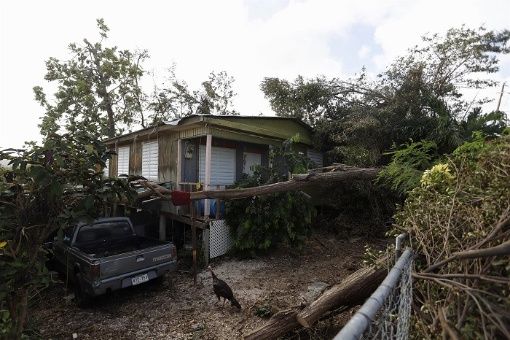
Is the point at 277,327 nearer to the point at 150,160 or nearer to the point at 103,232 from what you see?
the point at 103,232

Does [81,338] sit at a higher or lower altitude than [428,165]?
lower

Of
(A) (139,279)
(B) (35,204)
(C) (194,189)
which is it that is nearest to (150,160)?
(C) (194,189)

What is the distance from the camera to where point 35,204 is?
3873 millimetres

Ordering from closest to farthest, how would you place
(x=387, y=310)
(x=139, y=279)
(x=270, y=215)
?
(x=387, y=310) < (x=139, y=279) < (x=270, y=215)

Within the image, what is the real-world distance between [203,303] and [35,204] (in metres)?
3.78

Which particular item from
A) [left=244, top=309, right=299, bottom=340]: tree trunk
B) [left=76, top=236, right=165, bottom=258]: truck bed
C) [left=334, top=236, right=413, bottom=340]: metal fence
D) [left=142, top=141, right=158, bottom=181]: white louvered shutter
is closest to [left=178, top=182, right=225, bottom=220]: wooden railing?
[left=76, top=236, right=165, bottom=258]: truck bed

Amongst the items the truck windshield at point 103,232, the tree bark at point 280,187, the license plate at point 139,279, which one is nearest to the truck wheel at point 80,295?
the license plate at point 139,279

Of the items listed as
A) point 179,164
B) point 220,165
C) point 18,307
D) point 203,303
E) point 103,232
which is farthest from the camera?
point 220,165

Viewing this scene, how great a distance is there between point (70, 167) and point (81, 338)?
3.12 m

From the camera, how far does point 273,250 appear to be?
29.7 feet

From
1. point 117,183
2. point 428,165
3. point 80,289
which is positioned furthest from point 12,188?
point 428,165

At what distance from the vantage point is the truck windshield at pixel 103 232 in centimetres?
723

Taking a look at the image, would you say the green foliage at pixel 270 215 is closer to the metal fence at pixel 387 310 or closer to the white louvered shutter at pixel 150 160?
the white louvered shutter at pixel 150 160

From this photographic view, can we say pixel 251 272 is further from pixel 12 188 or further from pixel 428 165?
pixel 12 188
